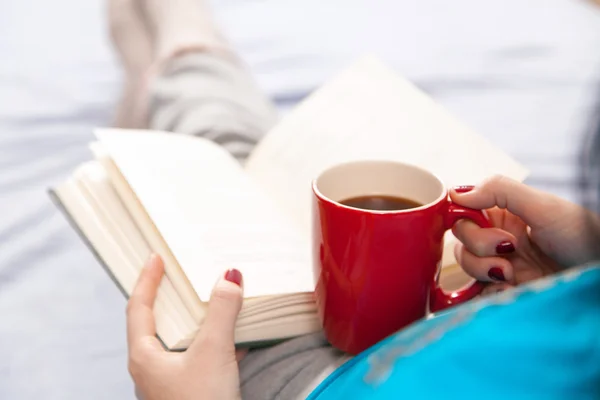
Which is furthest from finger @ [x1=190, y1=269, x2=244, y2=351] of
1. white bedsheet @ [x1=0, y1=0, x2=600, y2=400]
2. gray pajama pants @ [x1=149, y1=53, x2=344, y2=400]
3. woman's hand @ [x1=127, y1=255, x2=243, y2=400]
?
gray pajama pants @ [x1=149, y1=53, x2=344, y2=400]

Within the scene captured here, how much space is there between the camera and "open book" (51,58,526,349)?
0.49 metres

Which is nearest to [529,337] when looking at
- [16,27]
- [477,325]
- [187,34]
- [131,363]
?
[477,325]

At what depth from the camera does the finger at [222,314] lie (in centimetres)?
44

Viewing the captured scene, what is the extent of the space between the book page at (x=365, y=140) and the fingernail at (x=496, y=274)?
5.9 inches

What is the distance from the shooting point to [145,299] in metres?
0.50

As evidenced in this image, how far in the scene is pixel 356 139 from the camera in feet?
2.22

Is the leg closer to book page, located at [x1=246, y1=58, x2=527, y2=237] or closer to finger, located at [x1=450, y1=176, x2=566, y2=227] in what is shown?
book page, located at [x1=246, y1=58, x2=527, y2=237]

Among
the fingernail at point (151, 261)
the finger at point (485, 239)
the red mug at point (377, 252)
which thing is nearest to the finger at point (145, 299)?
the fingernail at point (151, 261)

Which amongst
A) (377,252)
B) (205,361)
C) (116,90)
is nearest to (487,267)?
(377,252)

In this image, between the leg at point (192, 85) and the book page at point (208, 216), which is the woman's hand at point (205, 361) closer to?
the book page at point (208, 216)

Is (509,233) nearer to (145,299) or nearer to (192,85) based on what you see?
(145,299)

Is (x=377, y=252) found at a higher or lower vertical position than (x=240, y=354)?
higher

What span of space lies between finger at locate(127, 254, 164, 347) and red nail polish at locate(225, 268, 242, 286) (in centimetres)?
7

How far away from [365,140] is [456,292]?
9.3 inches
